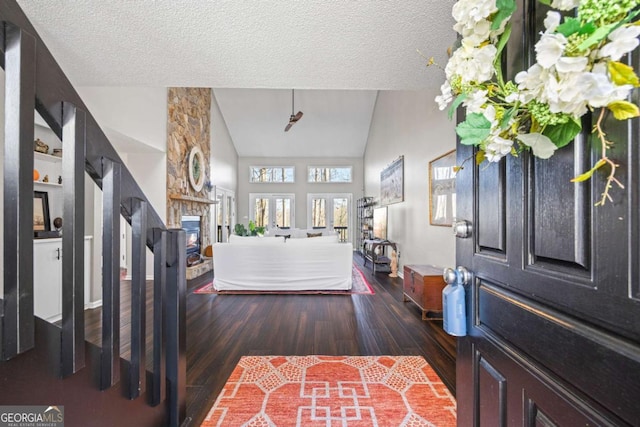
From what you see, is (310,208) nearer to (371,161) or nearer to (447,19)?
(371,161)

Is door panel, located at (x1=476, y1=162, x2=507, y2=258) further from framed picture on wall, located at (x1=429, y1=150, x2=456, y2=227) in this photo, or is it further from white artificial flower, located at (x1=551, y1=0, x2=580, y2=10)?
framed picture on wall, located at (x1=429, y1=150, x2=456, y2=227)

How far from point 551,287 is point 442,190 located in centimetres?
307

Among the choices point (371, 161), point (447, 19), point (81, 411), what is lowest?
point (81, 411)

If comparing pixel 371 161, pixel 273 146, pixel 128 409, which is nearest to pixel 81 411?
pixel 128 409

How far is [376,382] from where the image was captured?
196 centimetres

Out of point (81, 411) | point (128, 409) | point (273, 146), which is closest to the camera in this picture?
point (81, 411)

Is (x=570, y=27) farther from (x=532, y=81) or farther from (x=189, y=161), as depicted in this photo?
(x=189, y=161)

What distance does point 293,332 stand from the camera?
9.11ft

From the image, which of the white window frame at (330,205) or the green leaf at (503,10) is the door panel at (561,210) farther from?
A: the white window frame at (330,205)

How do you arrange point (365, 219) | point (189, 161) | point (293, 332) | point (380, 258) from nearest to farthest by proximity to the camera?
point (293, 332) < point (189, 161) < point (380, 258) < point (365, 219)

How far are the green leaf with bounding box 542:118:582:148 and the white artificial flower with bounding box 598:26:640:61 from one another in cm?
12

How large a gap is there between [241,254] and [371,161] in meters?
5.34

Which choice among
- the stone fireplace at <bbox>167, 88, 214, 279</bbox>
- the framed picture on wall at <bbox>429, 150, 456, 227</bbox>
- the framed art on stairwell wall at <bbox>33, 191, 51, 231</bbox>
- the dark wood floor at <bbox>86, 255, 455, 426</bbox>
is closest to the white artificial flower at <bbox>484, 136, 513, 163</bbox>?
the dark wood floor at <bbox>86, 255, 455, 426</bbox>

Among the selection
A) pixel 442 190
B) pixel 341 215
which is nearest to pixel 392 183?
pixel 442 190
